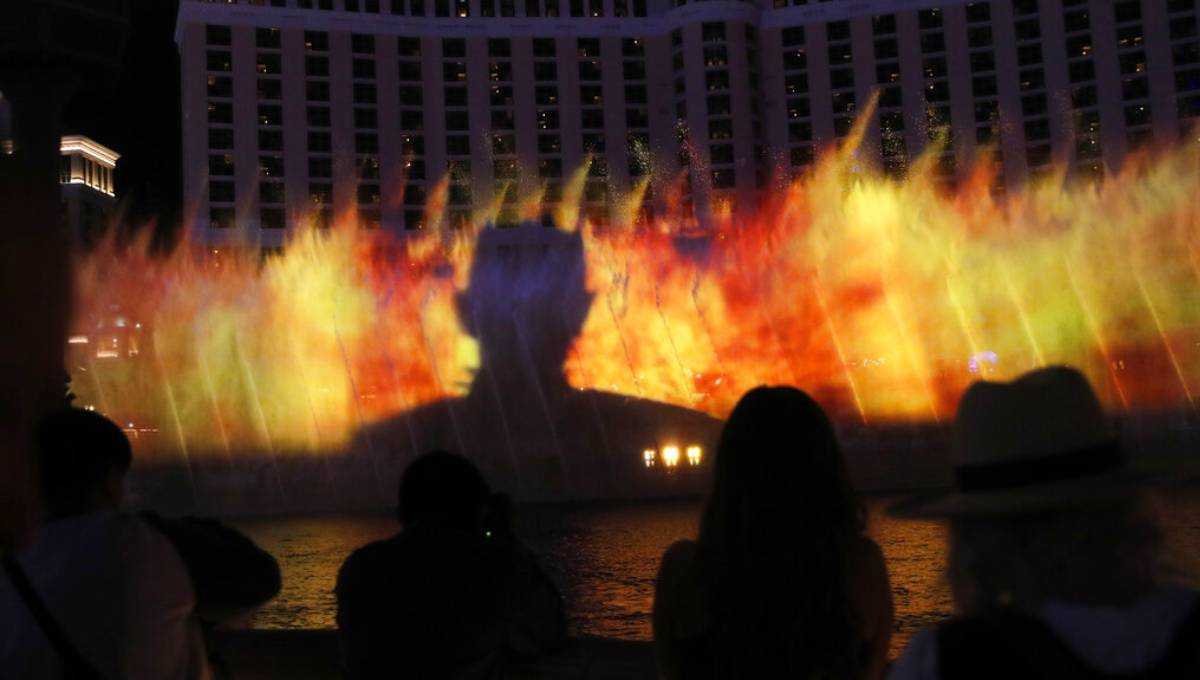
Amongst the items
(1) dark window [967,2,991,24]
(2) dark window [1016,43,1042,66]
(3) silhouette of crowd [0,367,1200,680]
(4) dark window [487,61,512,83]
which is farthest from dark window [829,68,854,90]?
(3) silhouette of crowd [0,367,1200,680]

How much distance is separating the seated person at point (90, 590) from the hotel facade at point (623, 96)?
69.3m

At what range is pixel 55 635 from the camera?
2355 millimetres

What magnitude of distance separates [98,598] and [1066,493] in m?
1.93

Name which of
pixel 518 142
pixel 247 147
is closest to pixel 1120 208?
pixel 518 142

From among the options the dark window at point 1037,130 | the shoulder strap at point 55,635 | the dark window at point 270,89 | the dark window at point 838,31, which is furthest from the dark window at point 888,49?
the shoulder strap at point 55,635

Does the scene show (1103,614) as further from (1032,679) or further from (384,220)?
(384,220)

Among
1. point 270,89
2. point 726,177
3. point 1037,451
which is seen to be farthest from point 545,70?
point 1037,451

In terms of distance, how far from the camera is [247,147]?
70438 millimetres

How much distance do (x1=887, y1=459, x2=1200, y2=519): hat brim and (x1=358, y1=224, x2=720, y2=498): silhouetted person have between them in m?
35.4

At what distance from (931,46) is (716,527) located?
7814 cm

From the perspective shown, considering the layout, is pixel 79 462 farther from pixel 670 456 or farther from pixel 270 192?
pixel 270 192

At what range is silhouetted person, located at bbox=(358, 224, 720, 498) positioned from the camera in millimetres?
38156

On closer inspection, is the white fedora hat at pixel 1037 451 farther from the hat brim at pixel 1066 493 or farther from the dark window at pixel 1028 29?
the dark window at pixel 1028 29

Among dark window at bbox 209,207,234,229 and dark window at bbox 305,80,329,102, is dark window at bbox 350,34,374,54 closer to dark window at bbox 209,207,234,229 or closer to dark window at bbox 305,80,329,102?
dark window at bbox 305,80,329,102
